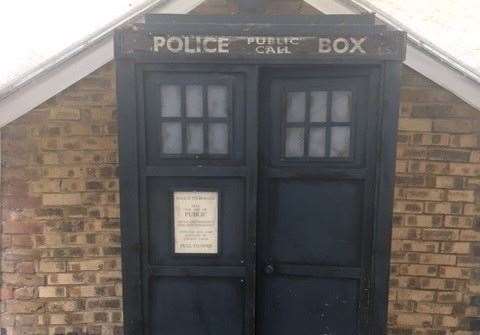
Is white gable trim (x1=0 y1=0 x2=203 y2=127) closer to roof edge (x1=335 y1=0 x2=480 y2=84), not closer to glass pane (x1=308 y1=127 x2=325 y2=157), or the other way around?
roof edge (x1=335 y1=0 x2=480 y2=84)

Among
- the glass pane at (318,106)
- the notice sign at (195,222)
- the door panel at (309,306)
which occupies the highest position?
the glass pane at (318,106)

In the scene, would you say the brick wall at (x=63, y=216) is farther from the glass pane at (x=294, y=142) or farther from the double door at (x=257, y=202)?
the glass pane at (x=294, y=142)

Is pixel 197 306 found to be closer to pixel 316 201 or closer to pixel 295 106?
pixel 316 201

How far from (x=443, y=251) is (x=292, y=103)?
1.59 meters

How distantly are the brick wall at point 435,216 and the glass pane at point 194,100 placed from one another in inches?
55.3

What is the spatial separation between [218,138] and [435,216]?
165 cm

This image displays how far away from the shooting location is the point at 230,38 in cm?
225

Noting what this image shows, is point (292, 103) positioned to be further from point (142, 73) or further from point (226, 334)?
point (226, 334)

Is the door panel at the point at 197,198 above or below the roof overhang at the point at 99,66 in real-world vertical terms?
below

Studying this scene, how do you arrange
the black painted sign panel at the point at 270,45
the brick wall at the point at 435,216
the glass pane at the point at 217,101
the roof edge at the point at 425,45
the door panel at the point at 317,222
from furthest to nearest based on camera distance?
the brick wall at the point at 435,216, the roof edge at the point at 425,45, the door panel at the point at 317,222, the glass pane at the point at 217,101, the black painted sign panel at the point at 270,45

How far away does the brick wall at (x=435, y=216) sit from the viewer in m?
2.98

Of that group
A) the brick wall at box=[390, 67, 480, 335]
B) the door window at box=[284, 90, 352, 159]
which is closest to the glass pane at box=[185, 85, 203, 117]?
the door window at box=[284, 90, 352, 159]

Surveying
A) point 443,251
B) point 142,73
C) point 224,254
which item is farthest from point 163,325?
point 443,251

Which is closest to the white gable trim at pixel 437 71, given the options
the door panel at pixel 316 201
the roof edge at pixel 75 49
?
the door panel at pixel 316 201
